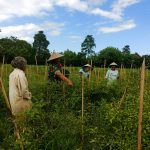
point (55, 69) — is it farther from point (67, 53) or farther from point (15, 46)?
point (67, 53)

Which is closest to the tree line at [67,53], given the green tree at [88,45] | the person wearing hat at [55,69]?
the green tree at [88,45]

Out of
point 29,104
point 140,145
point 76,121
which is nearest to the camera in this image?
point 140,145

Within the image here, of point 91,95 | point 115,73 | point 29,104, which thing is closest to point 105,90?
point 91,95

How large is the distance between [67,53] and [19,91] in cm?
7902

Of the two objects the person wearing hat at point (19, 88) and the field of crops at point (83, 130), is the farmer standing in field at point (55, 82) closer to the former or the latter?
the field of crops at point (83, 130)

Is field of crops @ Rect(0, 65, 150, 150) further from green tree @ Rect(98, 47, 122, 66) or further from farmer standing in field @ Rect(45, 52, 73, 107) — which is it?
green tree @ Rect(98, 47, 122, 66)

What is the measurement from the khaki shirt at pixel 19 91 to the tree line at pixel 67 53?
161 ft

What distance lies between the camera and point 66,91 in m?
7.81

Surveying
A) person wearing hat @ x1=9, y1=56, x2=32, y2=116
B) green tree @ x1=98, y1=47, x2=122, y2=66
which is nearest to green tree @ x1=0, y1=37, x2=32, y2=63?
green tree @ x1=98, y1=47, x2=122, y2=66

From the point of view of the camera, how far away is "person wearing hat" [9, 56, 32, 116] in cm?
596

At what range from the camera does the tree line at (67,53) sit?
62.2m

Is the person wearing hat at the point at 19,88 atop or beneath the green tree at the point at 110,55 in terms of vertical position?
beneath

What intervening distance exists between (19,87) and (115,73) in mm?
5547

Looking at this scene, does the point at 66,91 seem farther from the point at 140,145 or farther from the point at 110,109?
the point at 140,145
